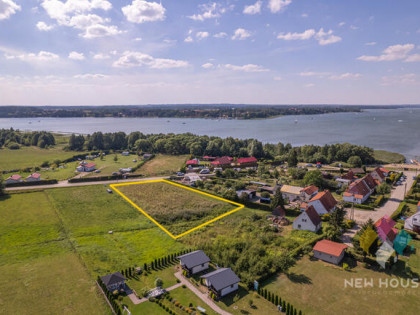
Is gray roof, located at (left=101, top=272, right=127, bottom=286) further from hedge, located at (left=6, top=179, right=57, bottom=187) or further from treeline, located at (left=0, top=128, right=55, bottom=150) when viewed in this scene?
treeline, located at (left=0, top=128, right=55, bottom=150)

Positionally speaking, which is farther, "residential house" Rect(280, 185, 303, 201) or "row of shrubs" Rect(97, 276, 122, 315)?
"residential house" Rect(280, 185, 303, 201)

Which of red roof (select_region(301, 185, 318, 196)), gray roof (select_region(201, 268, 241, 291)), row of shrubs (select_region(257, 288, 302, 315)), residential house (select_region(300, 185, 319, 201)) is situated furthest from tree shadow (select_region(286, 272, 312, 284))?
red roof (select_region(301, 185, 318, 196))

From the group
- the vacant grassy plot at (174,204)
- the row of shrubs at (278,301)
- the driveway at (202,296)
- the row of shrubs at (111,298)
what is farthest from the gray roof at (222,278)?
the vacant grassy plot at (174,204)

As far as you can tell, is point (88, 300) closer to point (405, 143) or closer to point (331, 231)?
point (331, 231)

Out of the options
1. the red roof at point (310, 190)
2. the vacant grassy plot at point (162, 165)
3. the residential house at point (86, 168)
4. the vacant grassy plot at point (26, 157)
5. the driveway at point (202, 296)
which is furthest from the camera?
the vacant grassy plot at point (26, 157)

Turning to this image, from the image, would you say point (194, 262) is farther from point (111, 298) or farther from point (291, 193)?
point (291, 193)

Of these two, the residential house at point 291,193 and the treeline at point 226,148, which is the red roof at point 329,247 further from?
the treeline at point 226,148
